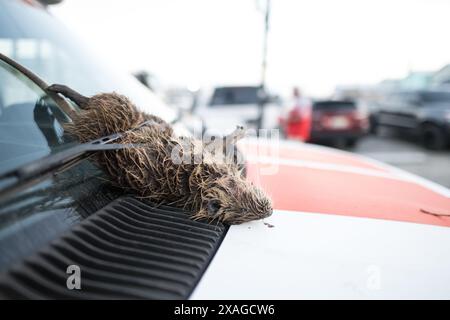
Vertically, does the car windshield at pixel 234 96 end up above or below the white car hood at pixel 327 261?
above

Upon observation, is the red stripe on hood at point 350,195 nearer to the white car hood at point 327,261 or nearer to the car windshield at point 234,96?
the white car hood at point 327,261

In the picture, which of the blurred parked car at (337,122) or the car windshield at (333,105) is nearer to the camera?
the blurred parked car at (337,122)

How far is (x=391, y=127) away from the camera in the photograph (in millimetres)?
13328

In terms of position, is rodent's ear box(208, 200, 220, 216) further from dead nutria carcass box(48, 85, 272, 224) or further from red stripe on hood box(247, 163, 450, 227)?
red stripe on hood box(247, 163, 450, 227)

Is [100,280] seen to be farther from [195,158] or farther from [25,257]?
[195,158]

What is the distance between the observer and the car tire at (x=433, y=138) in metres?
10.9

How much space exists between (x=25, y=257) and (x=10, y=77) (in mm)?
1045

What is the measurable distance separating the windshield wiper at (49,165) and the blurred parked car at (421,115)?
A: 37.2 feet

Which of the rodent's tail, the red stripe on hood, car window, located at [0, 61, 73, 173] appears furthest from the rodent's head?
car window, located at [0, 61, 73, 173]

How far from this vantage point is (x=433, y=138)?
11.2 m

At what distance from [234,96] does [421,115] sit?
564 cm

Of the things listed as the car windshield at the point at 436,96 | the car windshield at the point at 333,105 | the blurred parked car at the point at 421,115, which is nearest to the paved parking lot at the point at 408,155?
the blurred parked car at the point at 421,115

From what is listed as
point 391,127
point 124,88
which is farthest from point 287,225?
point 391,127

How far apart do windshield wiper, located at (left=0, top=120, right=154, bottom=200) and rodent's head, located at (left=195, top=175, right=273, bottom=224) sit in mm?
368
